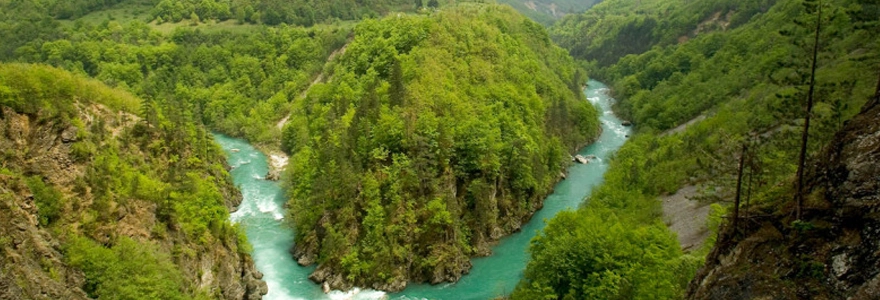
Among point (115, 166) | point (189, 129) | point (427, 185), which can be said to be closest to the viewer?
point (115, 166)

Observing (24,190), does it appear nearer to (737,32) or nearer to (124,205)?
(124,205)

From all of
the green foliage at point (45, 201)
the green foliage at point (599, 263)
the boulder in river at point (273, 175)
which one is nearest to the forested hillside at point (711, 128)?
the green foliage at point (599, 263)

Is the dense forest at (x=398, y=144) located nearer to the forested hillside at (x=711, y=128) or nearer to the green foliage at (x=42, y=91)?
the green foliage at (x=42, y=91)

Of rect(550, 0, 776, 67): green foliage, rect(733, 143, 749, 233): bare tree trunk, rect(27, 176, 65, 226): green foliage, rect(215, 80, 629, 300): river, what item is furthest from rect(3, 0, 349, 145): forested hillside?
rect(733, 143, 749, 233): bare tree trunk

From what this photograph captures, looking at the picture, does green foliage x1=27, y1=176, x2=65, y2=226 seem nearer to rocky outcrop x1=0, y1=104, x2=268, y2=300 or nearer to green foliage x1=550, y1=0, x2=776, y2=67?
rocky outcrop x1=0, y1=104, x2=268, y2=300

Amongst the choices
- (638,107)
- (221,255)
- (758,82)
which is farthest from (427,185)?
(638,107)

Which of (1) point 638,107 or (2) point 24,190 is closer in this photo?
(2) point 24,190
